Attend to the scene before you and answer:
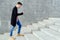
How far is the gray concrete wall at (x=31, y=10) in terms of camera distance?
915 centimetres

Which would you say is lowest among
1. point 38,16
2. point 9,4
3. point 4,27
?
point 4,27

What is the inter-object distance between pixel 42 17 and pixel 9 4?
194cm

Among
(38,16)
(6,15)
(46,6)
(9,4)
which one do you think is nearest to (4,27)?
(6,15)

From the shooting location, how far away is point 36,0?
9422mm

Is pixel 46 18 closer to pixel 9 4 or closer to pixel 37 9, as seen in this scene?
pixel 37 9

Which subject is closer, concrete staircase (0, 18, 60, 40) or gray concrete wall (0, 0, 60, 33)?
concrete staircase (0, 18, 60, 40)

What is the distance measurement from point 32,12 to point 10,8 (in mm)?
1223

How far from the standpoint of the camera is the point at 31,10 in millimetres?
9367

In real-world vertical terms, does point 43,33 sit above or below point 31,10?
below

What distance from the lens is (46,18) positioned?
946 cm

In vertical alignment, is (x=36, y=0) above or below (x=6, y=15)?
above

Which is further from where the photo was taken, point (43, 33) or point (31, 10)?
point (31, 10)

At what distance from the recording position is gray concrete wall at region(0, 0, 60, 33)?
9.15 meters

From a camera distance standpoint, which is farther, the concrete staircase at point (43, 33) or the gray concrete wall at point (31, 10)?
the gray concrete wall at point (31, 10)
